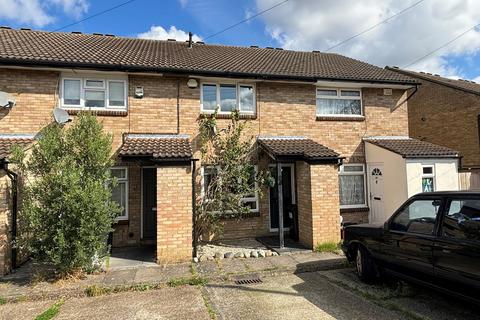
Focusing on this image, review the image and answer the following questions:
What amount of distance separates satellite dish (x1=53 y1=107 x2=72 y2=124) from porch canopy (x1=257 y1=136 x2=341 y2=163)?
5.07 meters

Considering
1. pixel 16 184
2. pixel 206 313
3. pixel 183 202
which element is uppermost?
pixel 16 184

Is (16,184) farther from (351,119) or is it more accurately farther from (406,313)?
(351,119)

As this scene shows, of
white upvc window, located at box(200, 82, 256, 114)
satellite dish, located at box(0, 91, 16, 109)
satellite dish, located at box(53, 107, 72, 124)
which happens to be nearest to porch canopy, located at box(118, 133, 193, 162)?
white upvc window, located at box(200, 82, 256, 114)

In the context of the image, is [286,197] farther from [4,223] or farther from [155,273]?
[4,223]

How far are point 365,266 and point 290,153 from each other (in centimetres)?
329

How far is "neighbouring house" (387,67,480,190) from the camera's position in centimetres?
1407

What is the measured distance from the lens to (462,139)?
574 inches

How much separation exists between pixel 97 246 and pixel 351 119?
820cm

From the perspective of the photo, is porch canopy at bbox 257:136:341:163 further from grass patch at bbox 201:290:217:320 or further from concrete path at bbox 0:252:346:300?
grass patch at bbox 201:290:217:320

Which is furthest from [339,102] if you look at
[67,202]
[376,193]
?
[67,202]

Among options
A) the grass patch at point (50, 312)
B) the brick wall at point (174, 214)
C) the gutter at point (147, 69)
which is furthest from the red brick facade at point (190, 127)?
the grass patch at point (50, 312)

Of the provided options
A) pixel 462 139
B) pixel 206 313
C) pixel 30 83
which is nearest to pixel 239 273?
pixel 206 313

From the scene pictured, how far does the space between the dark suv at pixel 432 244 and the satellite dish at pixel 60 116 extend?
722cm

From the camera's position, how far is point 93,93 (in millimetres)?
8398
